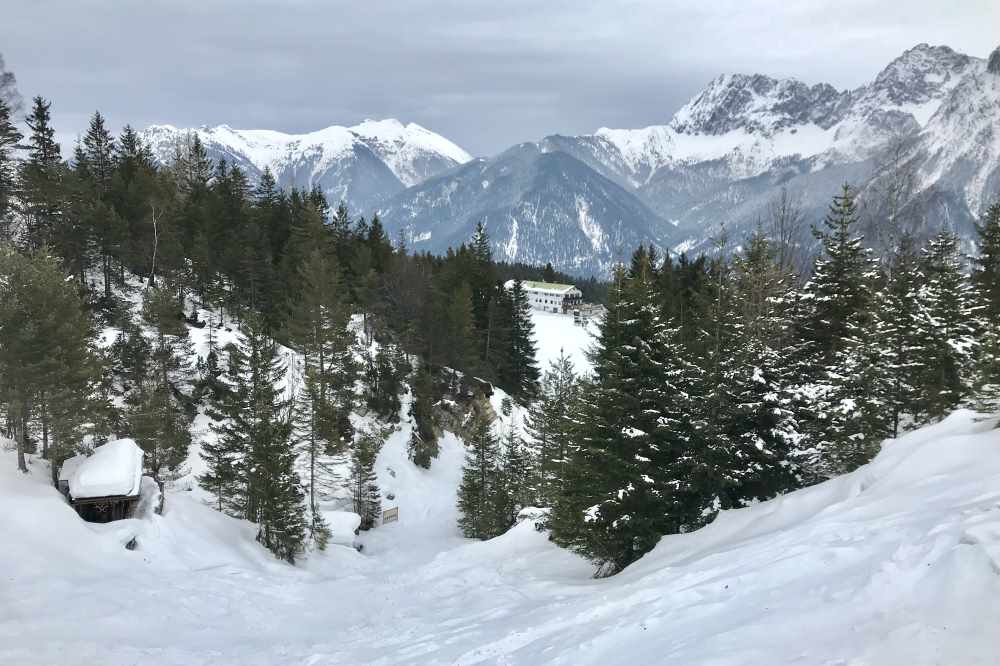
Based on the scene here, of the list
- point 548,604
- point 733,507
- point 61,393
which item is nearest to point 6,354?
point 61,393

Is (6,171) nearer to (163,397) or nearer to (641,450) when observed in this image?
(163,397)

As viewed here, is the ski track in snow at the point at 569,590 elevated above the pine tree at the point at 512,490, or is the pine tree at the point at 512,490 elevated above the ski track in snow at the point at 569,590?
the ski track in snow at the point at 569,590

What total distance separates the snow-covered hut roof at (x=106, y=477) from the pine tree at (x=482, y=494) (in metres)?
24.2

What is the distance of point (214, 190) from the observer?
6244 cm

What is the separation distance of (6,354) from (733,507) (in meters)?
28.3

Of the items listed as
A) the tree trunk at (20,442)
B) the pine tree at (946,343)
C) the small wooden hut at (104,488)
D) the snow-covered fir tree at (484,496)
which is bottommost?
the snow-covered fir tree at (484,496)

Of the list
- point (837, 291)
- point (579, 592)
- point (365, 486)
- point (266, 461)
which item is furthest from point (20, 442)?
point (837, 291)

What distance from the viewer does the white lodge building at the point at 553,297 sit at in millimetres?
108562

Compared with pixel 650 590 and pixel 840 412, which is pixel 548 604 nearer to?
pixel 650 590

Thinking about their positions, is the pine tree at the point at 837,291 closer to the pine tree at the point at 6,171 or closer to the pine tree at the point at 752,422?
the pine tree at the point at 752,422

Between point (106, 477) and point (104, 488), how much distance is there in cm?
43

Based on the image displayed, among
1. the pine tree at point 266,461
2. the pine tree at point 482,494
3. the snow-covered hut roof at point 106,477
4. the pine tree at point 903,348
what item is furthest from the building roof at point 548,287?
the snow-covered hut roof at point 106,477

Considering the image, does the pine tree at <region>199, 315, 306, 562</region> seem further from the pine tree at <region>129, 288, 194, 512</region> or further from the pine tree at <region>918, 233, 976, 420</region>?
the pine tree at <region>918, 233, 976, 420</region>

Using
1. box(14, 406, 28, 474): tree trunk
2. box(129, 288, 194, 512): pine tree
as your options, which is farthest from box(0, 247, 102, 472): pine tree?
box(129, 288, 194, 512): pine tree
